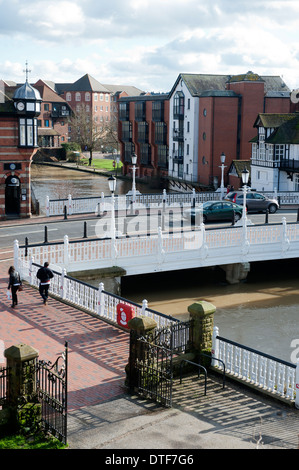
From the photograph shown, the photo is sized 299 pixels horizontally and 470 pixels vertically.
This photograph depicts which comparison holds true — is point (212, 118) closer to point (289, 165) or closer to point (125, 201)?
point (289, 165)

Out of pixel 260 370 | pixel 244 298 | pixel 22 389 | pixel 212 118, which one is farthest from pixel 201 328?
pixel 212 118

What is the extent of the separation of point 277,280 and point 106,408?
20.4 metres

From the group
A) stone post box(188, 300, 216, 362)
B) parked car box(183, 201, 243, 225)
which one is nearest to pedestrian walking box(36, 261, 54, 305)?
stone post box(188, 300, 216, 362)

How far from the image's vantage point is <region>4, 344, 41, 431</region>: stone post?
1131cm

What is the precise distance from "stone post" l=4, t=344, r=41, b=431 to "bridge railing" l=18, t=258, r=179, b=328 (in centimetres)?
510

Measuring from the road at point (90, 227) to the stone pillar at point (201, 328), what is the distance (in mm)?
12641

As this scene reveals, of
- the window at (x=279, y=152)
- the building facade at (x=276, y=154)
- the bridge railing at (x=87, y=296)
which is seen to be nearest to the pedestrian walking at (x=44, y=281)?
the bridge railing at (x=87, y=296)

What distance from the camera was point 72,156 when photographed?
10375 cm

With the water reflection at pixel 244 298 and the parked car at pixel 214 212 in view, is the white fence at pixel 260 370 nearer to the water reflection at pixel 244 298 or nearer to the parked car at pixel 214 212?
the water reflection at pixel 244 298

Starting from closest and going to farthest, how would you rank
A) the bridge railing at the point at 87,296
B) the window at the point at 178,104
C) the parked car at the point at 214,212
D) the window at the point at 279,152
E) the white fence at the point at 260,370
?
the white fence at the point at 260,370 < the bridge railing at the point at 87,296 < the parked car at the point at 214,212 < the window at the point at 279,152 < the window at the point at 178,104

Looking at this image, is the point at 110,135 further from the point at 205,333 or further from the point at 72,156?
the point at 205,333

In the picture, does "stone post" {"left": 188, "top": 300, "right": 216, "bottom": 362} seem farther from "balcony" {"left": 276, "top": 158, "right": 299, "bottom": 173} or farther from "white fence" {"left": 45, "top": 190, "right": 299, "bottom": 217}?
"balcony" {"left": 276, "top": 158, "right": 299, "bottom": 173}

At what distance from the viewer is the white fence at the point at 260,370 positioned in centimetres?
1315
